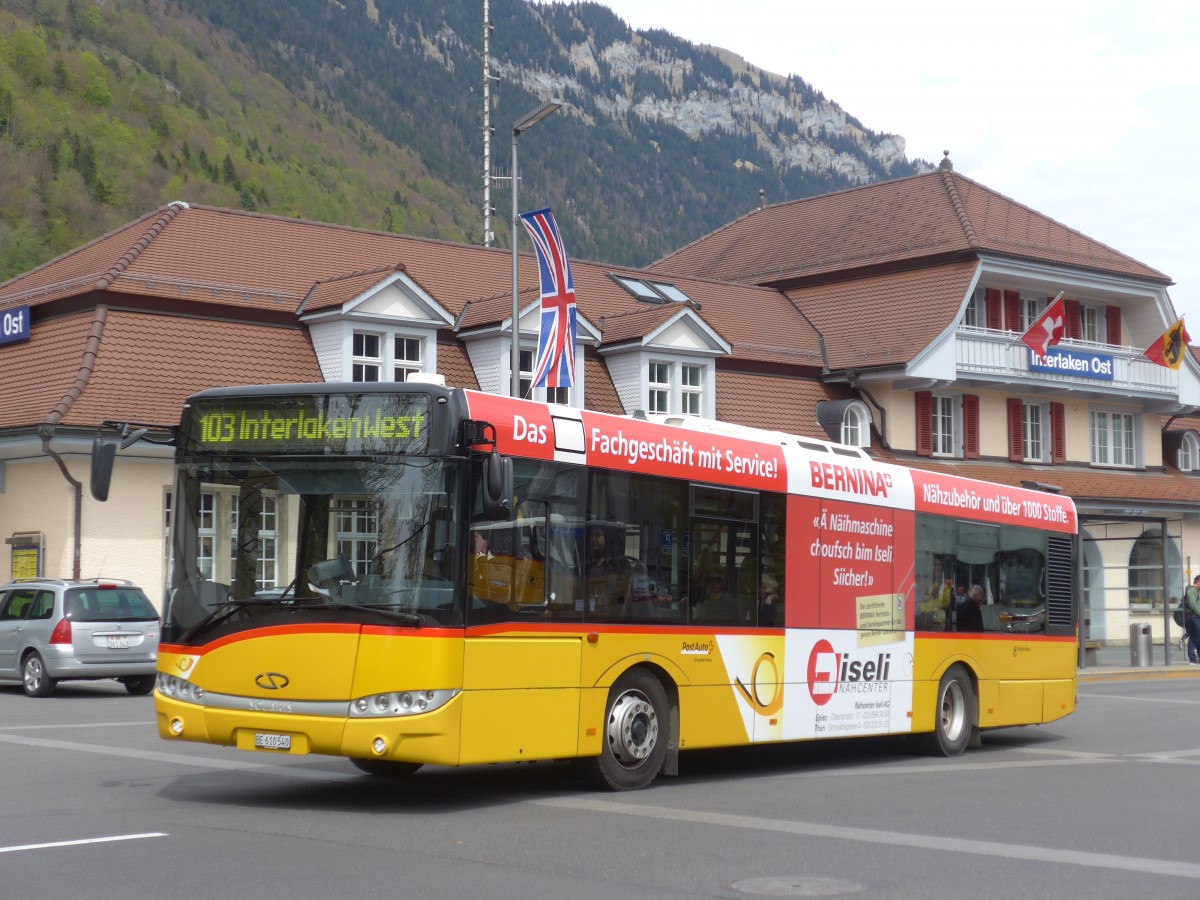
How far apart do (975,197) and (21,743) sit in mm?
37396

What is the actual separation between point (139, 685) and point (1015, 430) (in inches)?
1101

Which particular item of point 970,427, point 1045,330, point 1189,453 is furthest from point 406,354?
point 1189,453

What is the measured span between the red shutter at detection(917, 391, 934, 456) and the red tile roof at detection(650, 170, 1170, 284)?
12.6 feet

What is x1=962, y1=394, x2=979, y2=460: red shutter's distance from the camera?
4403 cm

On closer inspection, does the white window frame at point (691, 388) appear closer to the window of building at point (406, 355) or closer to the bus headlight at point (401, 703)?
the window of building at point (406, 355)

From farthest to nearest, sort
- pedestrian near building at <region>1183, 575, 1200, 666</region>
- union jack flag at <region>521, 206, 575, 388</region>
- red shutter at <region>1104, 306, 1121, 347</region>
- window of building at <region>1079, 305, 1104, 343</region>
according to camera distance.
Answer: red shutter at <region>1104, 306, 1121, 347</region>, window of building at <region>1079, 305, 1104, 343</region>, pedestrian near building at <region>1183, 575, 1200, 666</region>, union jack flag at <region>521, 206, 575, 388</region>

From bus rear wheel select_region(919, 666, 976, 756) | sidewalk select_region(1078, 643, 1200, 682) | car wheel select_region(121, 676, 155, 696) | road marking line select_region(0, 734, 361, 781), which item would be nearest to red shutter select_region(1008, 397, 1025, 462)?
sidewalk select_region(1078, 643, 1200, 682)

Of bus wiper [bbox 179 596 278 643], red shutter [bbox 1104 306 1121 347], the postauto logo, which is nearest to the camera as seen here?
bus wiper [bbox 179 596 278 643]

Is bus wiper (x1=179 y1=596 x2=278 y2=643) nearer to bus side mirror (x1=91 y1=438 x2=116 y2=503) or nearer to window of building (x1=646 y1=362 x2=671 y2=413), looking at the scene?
bus side mirror (x1=91 y1=438 x2=116 y2=503)

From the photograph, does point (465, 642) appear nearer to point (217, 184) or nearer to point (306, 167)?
point (217, 184)

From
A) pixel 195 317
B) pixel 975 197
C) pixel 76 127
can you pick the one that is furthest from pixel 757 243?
pixel 76 127

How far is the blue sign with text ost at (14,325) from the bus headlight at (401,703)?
22.8m

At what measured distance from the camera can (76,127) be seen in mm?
112438

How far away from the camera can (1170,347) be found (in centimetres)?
4669
